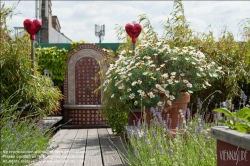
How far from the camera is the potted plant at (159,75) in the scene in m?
5.93

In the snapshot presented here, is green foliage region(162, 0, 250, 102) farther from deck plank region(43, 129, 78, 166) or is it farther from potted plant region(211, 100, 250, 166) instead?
potted plant region(211, 100, 250, 166)

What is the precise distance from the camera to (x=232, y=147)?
2.48 meters

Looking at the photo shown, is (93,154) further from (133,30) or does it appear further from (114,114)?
(133,30)

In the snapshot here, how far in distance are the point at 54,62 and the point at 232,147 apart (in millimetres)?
8573

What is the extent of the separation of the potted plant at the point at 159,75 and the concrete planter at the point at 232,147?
10.0 feet

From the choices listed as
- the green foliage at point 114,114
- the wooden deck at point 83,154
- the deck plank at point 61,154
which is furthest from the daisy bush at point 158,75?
the deck plank at point 61,154

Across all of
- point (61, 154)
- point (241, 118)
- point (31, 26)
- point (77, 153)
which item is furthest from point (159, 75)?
point (241, 118)

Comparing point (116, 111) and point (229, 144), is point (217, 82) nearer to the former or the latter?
point (116, 111)

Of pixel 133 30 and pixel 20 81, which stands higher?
pixel 133 30

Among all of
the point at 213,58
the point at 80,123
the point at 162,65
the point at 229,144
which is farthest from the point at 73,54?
the point at 229,144

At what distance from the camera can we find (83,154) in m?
5.63

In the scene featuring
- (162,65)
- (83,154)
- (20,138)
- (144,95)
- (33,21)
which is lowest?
(83,154)

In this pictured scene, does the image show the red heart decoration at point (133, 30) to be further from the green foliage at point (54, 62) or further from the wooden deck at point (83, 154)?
the green foliage at point (54, 62)

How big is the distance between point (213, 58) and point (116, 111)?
210 cm
